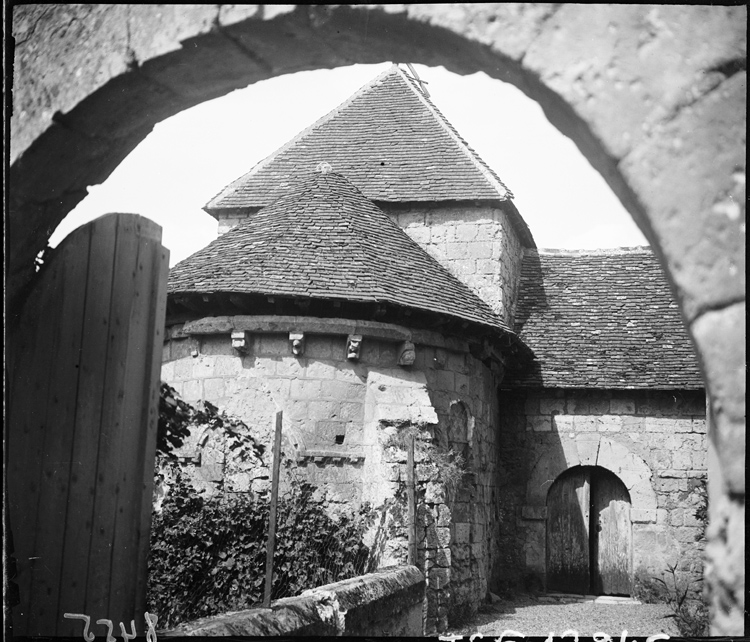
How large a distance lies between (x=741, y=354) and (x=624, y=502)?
1262 centimetres

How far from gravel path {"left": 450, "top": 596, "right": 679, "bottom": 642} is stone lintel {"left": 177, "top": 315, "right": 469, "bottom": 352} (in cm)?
369

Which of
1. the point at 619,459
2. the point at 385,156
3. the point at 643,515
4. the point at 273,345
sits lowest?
the point at 643,515

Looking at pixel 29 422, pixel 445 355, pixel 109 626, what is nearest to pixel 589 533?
pixel 445 355

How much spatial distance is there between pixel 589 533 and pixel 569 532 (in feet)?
1.10

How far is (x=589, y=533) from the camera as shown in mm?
13836

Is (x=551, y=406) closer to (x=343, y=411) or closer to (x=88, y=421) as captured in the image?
(x=343, y=411)

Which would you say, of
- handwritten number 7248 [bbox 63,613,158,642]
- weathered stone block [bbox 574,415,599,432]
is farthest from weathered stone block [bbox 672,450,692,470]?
handwritten number 7248 [bbox 63,613,158,642]

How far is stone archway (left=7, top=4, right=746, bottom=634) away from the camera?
2057 mm

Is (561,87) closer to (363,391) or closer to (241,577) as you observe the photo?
(241,577)

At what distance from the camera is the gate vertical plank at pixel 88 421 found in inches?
135

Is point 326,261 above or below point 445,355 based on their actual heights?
above

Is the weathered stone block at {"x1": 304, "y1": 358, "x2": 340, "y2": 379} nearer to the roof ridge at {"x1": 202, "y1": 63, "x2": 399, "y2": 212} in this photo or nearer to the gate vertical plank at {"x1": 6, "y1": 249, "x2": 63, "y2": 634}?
the roof ridge at {"x1": 202, "y1": 63, "x2": 399, "y2": 212}

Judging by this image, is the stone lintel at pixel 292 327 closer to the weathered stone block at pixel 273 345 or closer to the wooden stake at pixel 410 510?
the weathered stone block at pixel 273 345

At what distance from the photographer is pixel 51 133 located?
299 cm
